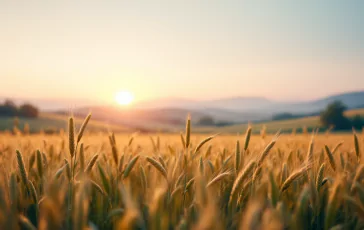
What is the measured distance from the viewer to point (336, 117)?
4838 centimetres

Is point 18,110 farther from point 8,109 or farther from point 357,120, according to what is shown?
point 357,120

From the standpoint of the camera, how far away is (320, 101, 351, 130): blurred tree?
48.2 meters

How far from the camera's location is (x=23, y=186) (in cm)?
147

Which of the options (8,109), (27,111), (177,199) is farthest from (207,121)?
Answer: (177,199)

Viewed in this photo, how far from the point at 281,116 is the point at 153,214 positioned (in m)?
79.4

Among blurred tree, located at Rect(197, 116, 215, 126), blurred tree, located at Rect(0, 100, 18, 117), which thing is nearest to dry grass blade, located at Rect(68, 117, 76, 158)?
blurred tree, located at Rect(0, 100, 18, 117)

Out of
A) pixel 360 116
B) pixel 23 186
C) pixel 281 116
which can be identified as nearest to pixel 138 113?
pixel 281 116

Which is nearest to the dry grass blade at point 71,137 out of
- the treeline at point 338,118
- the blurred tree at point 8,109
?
the treeline at point 338,118

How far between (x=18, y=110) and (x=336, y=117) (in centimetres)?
5700

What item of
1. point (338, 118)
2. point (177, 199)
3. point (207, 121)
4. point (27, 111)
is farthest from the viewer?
point (207, 121)

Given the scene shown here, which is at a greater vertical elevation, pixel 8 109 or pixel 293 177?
pixel 8 109

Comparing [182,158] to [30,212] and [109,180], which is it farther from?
[30,212]

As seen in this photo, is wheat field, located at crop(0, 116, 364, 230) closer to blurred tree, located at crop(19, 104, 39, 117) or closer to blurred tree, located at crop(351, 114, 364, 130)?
blurred tree, located at crop(351, 114, 364, 130)

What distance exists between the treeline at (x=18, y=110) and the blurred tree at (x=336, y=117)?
51.5 metres
